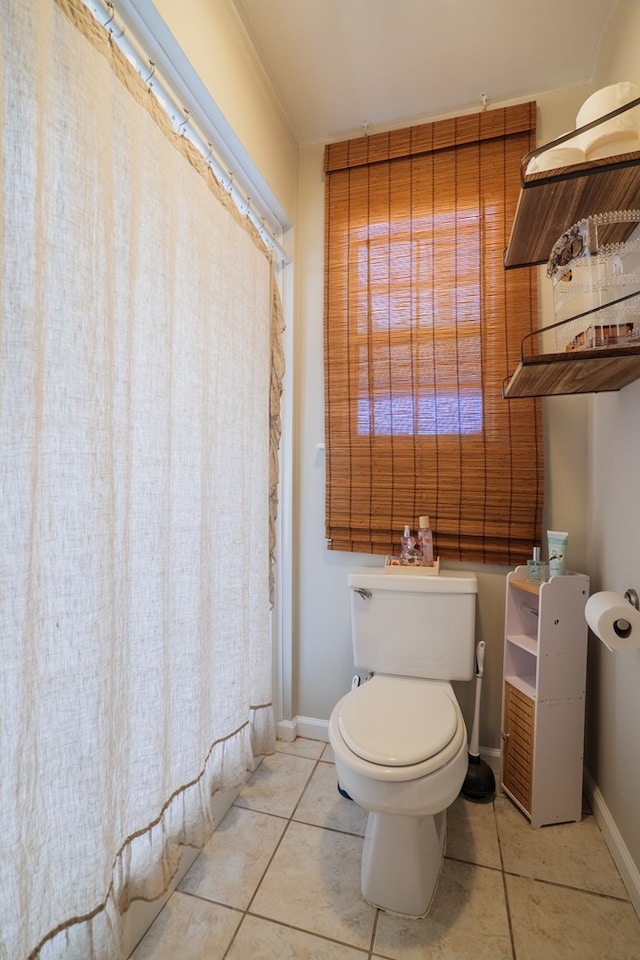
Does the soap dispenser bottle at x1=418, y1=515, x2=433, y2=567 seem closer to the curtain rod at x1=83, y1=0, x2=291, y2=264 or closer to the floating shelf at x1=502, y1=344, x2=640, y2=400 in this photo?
the floating shelf at x1=502, y1=344, x2=640, y2=400

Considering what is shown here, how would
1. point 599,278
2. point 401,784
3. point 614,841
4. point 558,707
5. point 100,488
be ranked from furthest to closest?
point 558,707
point 614,841
point 599,278
point 401,784
point 100,488

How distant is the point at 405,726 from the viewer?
3.76 ft

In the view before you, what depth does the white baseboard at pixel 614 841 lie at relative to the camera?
110cm

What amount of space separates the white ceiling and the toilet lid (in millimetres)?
2170

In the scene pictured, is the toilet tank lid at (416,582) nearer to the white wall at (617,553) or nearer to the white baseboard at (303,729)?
the white wall at (617,553)

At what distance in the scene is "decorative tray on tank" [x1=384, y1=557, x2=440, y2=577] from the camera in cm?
157

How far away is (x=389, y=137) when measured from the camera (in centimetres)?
171

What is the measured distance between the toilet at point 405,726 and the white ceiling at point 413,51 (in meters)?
1.85

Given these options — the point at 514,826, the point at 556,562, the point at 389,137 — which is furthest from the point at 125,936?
the point at 389,137

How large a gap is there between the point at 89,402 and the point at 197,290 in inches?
20.9

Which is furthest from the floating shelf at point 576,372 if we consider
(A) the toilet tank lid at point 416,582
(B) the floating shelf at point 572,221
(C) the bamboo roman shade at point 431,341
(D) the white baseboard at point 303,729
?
(D) the white baseboard at point 303,729

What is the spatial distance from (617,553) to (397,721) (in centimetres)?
85

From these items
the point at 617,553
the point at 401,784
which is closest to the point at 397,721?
Result: the point at 401,784

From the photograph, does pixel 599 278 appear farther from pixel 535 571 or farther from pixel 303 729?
pixel 303 729
